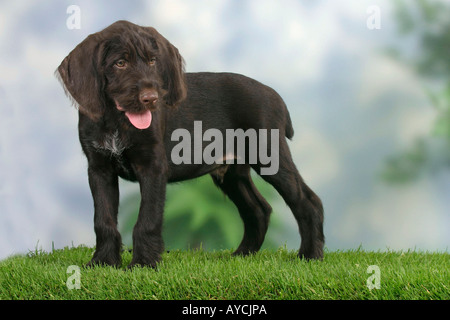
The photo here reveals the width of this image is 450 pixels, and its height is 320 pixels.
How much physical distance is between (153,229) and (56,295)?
93 centimetres

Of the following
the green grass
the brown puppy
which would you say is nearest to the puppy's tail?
the brown puppy

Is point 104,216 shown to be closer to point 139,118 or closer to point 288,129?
point 139,118

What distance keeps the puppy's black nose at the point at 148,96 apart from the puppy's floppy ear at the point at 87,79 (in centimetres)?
40

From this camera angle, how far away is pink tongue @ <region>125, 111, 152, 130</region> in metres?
4.71

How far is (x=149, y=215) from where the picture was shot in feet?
16.1

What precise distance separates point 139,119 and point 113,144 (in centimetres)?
34

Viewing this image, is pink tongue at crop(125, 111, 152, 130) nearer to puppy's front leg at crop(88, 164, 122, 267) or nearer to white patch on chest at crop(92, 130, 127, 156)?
white patch on chest at crop(92, 130, 127, 156)

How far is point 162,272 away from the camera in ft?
15.4

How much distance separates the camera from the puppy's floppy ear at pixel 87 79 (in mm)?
4676

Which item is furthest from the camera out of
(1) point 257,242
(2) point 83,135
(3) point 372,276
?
(1) point 257,242
